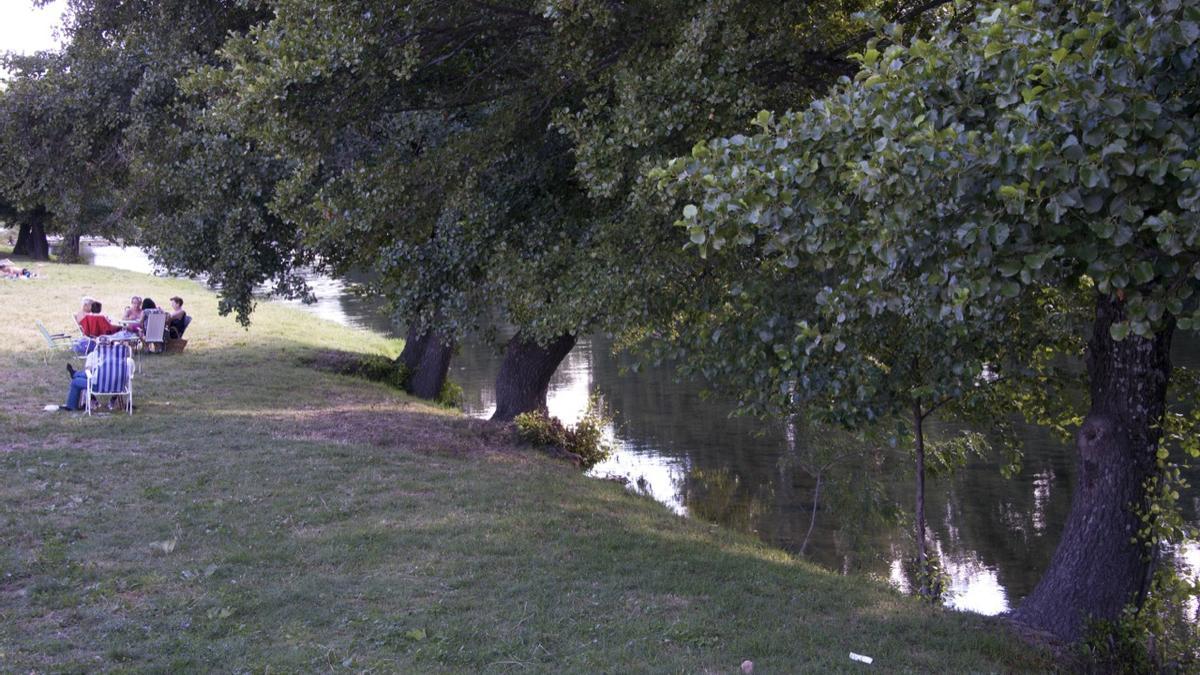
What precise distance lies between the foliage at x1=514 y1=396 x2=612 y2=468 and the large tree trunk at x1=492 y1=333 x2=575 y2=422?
346mm

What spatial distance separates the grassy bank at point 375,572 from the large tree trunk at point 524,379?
3147mm

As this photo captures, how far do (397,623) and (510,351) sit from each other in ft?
33.2

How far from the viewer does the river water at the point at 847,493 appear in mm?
11969

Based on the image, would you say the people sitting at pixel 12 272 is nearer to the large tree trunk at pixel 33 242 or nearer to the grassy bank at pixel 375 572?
the large tree trunk at pixel 33 242

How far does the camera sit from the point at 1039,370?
26.2ft

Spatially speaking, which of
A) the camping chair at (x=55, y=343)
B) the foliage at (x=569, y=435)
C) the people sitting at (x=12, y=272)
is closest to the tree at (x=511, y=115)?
the foliage at (x=569, y=435)

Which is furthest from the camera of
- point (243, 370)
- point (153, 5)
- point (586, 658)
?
point (243, 370)

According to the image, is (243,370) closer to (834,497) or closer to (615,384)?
(615,384)

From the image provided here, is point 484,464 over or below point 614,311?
below

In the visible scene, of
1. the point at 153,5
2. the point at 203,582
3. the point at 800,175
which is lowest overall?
the point at 203,582

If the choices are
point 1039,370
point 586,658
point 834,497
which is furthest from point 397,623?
point 834,497

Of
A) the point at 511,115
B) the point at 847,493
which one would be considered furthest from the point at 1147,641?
the point at 511,115

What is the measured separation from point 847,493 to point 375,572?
662 centimetres

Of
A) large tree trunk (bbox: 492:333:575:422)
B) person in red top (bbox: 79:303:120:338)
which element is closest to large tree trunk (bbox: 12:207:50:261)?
person in red top (bbox: 79:303:120:338)
